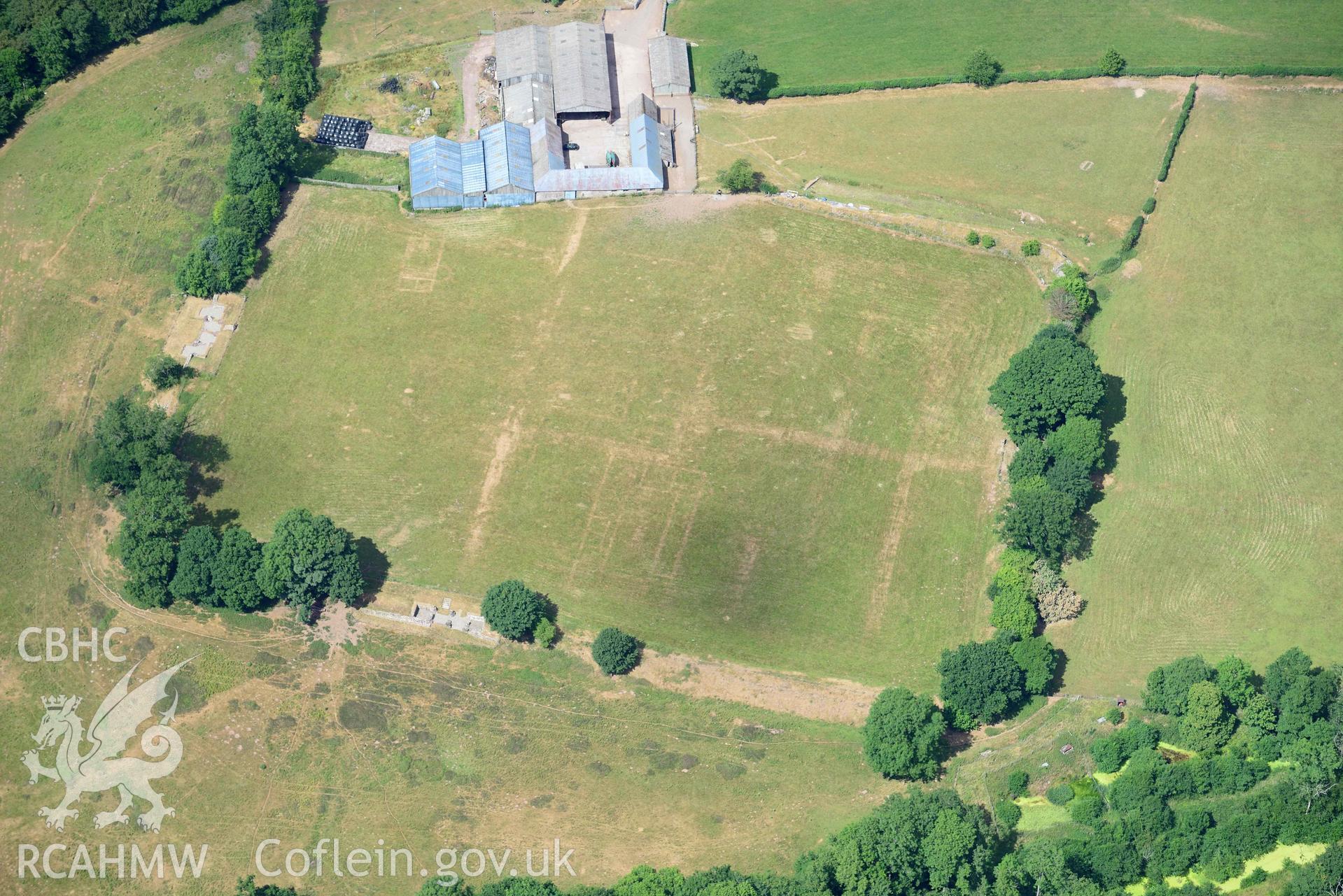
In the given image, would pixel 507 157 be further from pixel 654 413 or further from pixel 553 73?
pixel 654 413

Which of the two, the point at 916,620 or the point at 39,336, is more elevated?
the point at 39,336

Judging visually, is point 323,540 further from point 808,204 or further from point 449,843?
point 808,204

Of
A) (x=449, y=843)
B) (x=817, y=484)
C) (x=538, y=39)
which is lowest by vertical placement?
(x=449, y=843)

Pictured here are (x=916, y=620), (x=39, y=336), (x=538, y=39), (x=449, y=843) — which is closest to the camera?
(x=449, y=843)

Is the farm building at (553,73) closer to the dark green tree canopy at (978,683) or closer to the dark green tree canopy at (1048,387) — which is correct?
the dark green tree canopy at (1048,387)

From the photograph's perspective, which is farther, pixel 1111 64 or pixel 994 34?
pixel 994 34

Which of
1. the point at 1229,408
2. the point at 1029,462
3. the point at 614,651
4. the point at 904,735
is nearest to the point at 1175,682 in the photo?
the point at 1029,462

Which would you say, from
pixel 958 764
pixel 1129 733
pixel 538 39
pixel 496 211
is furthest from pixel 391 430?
pixel 1129 733
